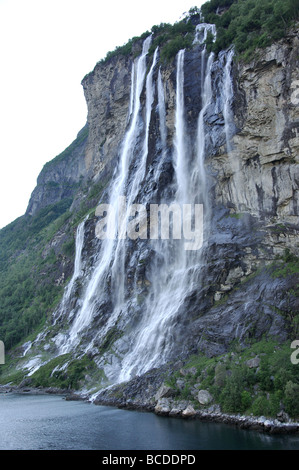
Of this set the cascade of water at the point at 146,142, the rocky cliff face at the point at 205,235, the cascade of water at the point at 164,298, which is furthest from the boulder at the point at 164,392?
the cascade of water at the point at 146,142

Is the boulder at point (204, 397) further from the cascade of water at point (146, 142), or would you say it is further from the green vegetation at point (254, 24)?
the green vegetation at point (254, 24)

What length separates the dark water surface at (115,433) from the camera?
19327 millimetres

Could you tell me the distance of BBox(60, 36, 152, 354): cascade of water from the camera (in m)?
49.2

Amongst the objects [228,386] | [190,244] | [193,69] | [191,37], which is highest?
[191,37]

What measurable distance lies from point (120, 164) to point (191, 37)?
20625mm

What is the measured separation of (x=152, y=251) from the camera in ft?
143

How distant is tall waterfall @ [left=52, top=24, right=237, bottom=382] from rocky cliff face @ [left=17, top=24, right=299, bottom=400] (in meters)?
0.15

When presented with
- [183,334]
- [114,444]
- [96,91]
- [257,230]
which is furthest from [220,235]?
[96,91]

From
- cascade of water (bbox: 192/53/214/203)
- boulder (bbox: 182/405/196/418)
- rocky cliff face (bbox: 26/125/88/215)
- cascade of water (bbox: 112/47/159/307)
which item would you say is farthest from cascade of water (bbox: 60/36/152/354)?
rocky cliff face (bbox: 26/125/88/215)

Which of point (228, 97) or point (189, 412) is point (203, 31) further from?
point (189, 412)

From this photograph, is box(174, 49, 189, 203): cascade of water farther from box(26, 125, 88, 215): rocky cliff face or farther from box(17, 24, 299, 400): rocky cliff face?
Result: box(26, 125, 88, 215): rocky cliff face

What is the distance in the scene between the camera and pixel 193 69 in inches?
1901
